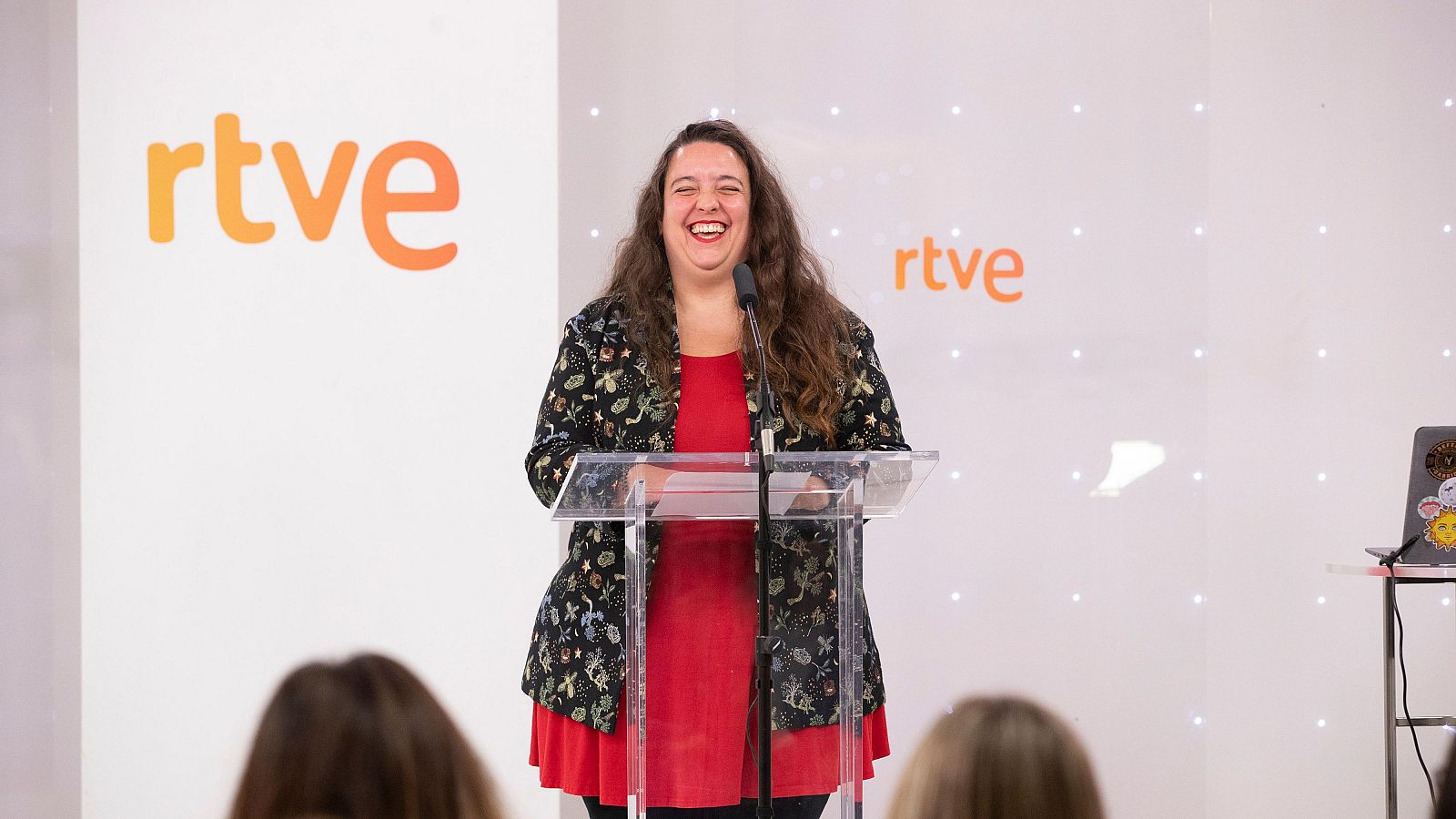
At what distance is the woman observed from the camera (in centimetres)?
187

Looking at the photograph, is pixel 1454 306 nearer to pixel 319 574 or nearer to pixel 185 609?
pixel 319 574

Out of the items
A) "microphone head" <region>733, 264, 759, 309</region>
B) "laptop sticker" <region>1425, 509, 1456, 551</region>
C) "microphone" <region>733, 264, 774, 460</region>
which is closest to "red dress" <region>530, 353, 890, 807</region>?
"microphone" <region>733, 264, 774, 460</region>

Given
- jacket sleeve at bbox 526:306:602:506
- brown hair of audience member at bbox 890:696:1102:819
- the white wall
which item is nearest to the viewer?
brown hair of audience member at bbox 890:696:1102:819

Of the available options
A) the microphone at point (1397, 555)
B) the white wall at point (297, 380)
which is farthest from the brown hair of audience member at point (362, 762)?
the microphone at point (1397, 555)

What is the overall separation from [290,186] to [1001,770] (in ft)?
8.28

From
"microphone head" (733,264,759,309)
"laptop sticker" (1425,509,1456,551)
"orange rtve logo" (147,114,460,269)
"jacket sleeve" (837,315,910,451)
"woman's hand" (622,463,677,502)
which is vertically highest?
"orange rtve logo" (147,114,460,269)

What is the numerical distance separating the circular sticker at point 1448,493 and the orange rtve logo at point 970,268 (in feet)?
4.16

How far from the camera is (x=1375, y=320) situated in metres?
3.89

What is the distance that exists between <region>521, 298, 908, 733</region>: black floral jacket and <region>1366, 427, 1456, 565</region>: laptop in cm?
156

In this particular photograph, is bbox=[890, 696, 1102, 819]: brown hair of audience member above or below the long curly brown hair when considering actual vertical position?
below

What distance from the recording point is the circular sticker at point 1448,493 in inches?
121

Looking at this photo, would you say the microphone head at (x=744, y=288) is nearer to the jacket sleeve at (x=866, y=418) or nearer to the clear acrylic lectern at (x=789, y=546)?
the clear acrylic lectern at (x=789, y=546)

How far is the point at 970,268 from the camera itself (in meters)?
3.90

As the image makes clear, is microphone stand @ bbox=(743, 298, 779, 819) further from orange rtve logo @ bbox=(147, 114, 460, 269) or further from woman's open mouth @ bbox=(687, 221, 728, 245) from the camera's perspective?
orange rtve logo @ bbox=(147, 114, 460, 269)
